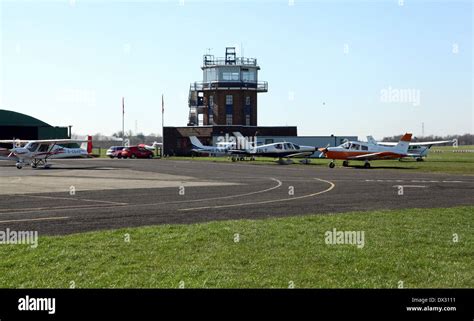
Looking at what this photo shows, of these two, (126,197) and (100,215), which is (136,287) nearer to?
(100,215)

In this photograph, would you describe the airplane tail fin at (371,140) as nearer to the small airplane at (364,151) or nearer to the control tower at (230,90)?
the small airplane at (364,151)

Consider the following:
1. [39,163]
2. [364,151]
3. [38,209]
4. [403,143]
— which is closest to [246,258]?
[38,209]

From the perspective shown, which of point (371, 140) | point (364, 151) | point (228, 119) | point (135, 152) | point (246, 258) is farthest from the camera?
point (228, 119)

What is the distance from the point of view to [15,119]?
97.0m

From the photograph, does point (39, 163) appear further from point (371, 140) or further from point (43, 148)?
point (371, 140)

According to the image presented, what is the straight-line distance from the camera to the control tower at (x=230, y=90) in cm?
9281

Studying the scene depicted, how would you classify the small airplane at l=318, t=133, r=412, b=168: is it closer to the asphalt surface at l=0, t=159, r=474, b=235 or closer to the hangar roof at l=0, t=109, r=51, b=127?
the asphalt surface at l=0, t=159, r=474, b=235

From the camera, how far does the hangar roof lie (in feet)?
313

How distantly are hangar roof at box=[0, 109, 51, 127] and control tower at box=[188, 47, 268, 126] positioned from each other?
29058 mm

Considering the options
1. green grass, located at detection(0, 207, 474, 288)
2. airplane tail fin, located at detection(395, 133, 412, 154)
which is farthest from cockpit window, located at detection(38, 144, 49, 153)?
green grass, located at detection(0, 207, 474, 288)

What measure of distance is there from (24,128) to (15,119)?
211 cm

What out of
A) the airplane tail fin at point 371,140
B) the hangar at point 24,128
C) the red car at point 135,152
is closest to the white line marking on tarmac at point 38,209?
the airplane tail fin at point 371,140

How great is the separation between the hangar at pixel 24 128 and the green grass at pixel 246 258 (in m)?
88.0
